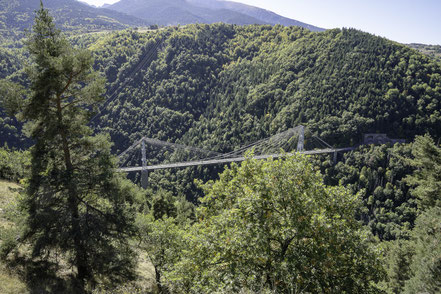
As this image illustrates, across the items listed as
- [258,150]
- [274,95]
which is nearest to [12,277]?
[258,150]

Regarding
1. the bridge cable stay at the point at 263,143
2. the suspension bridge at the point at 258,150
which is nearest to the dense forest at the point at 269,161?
the suspension bridge at the point at 258,150

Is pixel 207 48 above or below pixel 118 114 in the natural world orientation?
above

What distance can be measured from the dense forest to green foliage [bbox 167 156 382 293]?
0.05m

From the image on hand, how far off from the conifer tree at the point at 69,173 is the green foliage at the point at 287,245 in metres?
3.92

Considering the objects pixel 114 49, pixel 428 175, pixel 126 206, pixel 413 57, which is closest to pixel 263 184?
pixel 126 206

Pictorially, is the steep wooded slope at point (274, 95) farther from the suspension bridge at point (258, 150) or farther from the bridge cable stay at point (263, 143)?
the bridge cable stay at point (263, 143)

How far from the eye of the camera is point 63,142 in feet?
37.5

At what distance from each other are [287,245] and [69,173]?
357 inches

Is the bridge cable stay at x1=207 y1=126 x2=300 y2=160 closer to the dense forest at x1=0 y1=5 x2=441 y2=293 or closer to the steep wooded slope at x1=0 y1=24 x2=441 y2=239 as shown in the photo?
the dense forest at x1=0 y1=5 x2=441 y2=293

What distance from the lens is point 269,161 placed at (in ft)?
37.7

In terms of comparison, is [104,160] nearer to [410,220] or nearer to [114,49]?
[410,220]

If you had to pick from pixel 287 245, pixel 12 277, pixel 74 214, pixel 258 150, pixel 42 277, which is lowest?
pixel 258 150

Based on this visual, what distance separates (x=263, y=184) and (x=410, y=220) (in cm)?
6356

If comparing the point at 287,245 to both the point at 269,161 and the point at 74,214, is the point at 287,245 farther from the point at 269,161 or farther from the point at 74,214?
the point at 74,214
